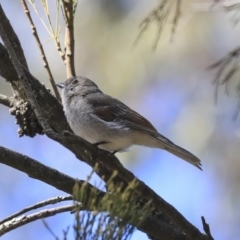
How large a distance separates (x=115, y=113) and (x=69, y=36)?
754 mm

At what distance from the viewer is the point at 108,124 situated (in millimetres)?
3324

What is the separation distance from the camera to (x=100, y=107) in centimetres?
342

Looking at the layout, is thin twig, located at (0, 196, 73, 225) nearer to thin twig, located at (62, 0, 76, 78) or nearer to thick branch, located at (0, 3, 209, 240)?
thick branch, located at (0, 3, 209, 240)

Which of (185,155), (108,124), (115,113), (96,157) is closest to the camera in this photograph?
(96,157)

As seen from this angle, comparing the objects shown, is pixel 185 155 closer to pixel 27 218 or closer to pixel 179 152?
pixel 179 152

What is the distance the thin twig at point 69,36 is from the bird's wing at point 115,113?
47cm

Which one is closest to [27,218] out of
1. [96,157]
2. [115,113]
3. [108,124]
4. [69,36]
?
[96,157]

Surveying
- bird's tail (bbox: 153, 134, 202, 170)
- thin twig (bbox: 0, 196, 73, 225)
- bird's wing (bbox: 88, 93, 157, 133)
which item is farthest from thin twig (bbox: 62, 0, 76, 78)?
thin twig (bbox: 0, 196, 73, 225)

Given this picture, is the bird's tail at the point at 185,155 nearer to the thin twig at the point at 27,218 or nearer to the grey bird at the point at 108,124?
the grey bird at the point at 108,124

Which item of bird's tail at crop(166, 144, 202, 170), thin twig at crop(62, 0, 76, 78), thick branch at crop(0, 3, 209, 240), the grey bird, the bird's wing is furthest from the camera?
the bird's wing

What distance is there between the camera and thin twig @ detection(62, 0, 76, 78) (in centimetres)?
261

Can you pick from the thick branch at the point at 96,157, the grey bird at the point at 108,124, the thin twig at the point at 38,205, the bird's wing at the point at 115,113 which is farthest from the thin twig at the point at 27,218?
the bird's wing at the point at 115,113

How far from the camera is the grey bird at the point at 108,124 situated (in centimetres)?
319

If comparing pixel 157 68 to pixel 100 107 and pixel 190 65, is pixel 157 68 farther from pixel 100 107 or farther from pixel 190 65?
pixel 100 107
